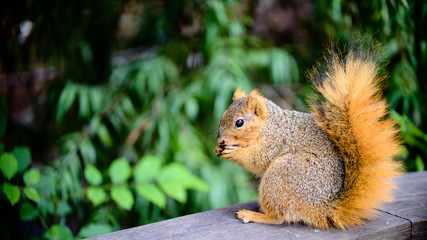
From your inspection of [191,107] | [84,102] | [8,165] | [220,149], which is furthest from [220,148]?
[84,102]

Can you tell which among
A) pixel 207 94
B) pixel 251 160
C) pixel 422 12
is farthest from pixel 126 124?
pixel 422 12

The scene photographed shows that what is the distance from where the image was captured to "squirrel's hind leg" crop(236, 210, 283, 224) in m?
0.81

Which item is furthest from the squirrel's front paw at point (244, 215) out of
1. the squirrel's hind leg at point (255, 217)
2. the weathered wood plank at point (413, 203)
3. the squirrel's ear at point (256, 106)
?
the weathered wood plank at point (413, 203)

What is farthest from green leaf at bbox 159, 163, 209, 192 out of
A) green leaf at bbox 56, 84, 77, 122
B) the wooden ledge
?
green leaf at bbox 56, 84, 77, 122

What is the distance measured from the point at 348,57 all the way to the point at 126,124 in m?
1.23

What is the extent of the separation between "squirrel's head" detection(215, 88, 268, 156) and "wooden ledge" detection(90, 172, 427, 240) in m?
0.18

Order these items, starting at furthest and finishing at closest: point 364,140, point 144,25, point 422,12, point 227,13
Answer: point 144,25
point 227,13
point 422,12
point 364,140

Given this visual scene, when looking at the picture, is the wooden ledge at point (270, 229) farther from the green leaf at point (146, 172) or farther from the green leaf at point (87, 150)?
the green leaf at point (87, 150)

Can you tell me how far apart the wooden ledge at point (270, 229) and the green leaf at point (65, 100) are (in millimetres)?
960

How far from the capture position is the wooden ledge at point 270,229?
77 centimetres

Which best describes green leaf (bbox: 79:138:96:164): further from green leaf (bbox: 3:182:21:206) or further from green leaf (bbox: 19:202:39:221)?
green leaf (bbox: 3:182:21:206)

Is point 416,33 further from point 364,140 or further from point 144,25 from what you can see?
point 144,25

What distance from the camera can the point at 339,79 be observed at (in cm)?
76

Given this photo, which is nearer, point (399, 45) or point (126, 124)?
point (399, 45)
